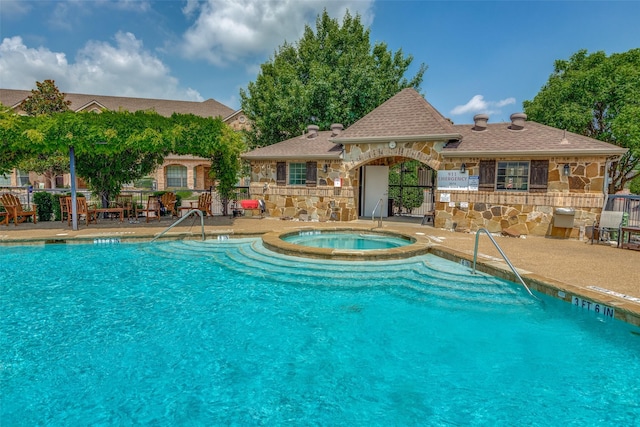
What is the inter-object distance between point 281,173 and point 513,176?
886 cm

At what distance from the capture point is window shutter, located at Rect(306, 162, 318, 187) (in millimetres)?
14664

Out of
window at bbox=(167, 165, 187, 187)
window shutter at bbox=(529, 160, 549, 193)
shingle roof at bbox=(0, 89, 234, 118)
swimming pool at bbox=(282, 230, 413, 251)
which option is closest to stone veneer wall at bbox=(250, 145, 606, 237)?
window shutter at bbox=(529, 160, 549, 193)

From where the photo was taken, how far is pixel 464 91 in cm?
2062

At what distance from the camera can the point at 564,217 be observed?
1081 cm

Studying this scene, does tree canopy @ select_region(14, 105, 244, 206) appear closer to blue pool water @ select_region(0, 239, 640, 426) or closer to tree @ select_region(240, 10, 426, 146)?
blue pool water @ select_region(0, 239, 640, 426)

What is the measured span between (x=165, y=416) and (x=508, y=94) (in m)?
27.4

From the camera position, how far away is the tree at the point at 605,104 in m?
16.0

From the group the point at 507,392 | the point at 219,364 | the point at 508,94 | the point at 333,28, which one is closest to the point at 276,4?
the point at 333,28

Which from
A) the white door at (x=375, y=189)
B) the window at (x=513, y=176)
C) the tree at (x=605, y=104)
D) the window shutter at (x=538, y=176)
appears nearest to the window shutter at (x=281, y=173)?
the white door at (x=375, y=189)

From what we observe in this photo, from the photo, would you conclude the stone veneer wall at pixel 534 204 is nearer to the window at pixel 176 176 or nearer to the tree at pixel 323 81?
the tree at pixel 323 81

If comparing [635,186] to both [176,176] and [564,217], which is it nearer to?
[564,217]

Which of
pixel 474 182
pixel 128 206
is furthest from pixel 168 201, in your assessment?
pixel 474 182

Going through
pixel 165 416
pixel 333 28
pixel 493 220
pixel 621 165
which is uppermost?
pixel 333 28

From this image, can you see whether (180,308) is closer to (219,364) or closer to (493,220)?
(219,364)
